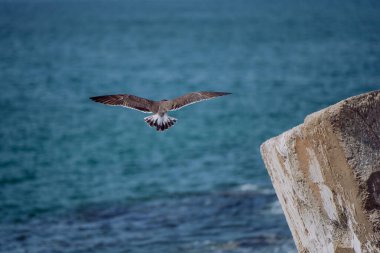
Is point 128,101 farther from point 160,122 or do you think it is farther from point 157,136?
point 157,136

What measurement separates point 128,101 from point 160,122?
0.68m

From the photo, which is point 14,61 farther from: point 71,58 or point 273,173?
point 273,173

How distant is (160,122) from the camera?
32.2ft

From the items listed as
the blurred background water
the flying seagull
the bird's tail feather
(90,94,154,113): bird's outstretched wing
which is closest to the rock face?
the bird's tail feather

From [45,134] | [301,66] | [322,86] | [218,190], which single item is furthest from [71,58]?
[218,190]

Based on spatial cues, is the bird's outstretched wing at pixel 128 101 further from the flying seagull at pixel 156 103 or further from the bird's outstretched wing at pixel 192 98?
the bird's outstretched wing at pixel 192 98

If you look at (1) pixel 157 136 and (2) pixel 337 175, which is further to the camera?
(1) pixel 157 136

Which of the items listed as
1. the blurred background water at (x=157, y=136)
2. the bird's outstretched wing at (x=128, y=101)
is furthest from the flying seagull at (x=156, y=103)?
the blurred background water at (x=157, y=136)

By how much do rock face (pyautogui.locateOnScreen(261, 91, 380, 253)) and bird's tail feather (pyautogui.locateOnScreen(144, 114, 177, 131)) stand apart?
1965 mm

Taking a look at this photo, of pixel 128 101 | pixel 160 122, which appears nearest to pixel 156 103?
pixel 128 101

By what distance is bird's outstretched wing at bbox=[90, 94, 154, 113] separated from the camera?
32.8ft

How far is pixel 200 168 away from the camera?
3031 cm

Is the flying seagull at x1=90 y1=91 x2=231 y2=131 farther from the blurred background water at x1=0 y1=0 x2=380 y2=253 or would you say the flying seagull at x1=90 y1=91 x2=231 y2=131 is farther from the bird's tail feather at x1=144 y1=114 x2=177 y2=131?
the blurred background water at x1=0 y1=0 x2=380 y2=253

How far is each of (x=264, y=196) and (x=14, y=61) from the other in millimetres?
55958
